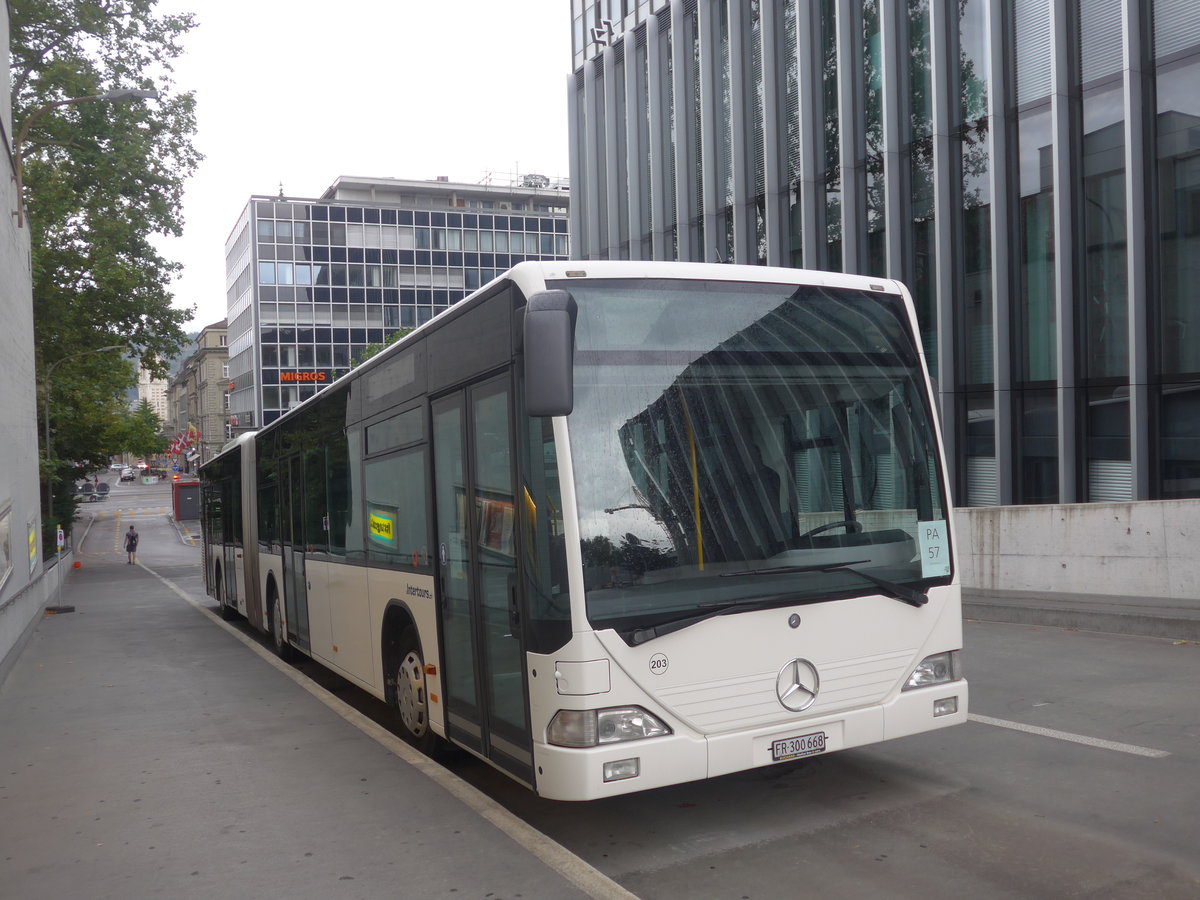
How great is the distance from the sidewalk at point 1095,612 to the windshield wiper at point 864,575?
6.86 meters

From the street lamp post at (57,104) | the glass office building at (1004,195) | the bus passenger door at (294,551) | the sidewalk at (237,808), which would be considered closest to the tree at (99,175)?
the street lamp post at (57,104)

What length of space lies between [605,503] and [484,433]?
1.06m

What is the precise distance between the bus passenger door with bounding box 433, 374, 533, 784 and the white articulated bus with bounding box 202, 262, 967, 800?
0.02 m

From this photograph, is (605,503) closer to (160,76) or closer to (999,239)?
(999,239)

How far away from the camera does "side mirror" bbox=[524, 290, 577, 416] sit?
192 inches

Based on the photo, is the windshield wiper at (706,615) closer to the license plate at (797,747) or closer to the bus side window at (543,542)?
the bus side window at (543,542)

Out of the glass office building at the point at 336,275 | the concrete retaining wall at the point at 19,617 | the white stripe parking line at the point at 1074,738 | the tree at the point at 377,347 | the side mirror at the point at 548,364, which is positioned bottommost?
the concrete retaining wall at the point at 19,617

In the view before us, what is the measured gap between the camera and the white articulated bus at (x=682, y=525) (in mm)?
5176

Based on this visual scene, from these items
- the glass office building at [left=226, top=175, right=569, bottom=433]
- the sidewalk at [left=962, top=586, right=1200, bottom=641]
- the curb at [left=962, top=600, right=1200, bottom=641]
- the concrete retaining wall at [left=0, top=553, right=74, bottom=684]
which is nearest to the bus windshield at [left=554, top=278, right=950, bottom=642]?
the curb at [left=962, top=600, right=1200, bottom=641]

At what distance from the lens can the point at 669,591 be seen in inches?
207

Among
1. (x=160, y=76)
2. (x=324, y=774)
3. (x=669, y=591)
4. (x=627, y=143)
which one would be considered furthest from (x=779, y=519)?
(x=160, y=76)

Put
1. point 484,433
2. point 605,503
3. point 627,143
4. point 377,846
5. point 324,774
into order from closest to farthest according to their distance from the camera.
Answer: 1. point 605,503
2. point 377,846
3. point 484,433
4. point 324,774
5. point 627,143

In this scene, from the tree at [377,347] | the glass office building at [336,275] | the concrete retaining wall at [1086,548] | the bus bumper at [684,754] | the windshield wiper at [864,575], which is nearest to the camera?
the bus bumper at [684,754]

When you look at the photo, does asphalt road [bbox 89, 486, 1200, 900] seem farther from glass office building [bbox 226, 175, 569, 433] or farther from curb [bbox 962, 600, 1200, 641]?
glass office building [bbox 226, 175, 569, 433]
